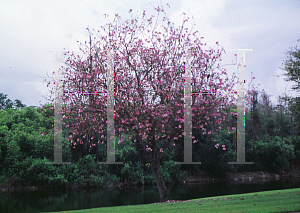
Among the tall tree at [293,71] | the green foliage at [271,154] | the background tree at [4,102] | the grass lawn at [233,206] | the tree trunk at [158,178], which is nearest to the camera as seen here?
the grass lawn at [233,206]

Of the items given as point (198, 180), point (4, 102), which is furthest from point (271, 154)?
point (4, 102)

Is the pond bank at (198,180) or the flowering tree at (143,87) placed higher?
the flowering tree at (143,87)

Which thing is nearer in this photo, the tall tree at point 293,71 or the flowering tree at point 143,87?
the flowering tree at point 143,87

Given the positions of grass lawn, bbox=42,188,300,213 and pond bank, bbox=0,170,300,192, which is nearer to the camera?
grass lawn, bbox=42,188,300,213

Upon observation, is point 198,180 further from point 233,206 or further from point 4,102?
point 4,102

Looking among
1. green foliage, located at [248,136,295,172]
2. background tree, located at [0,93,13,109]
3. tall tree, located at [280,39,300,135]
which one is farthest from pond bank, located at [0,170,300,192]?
background tree, located at [0,93,13,109]

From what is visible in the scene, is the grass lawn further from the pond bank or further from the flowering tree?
the pond bank

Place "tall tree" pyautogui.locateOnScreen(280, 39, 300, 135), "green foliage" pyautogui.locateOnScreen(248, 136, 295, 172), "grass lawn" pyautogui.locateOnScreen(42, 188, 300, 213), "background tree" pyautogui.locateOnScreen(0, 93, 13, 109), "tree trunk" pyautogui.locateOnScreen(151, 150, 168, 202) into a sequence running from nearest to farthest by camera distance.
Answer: "grass lawn" pyautogui.locateOnScreen(42, 188, 300, 213), "tree trunk" pyautogui.locateOnScreen(151, 150, 168, 202), "tall tree" pyautogui.locateOnScreen(280, 39, 300, 135), "green foliage" pyautogui.locateOnScreen(248, 136, 295, 172), "background tree" pyautogui.locateOnScreen(0, 93, 13, 109)

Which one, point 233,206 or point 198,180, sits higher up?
point 233,206

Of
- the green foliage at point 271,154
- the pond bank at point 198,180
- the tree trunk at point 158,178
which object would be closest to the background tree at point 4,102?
the pond bank at point 198,180

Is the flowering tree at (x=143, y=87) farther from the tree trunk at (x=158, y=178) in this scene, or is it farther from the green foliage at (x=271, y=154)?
the green foliage at (x=271, y=154)

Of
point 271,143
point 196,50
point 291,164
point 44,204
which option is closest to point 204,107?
point 196,50

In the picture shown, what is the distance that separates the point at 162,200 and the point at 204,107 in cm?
538

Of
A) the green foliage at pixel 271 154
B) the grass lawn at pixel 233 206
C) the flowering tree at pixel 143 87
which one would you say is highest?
the flowering tree at pixel 143 87
